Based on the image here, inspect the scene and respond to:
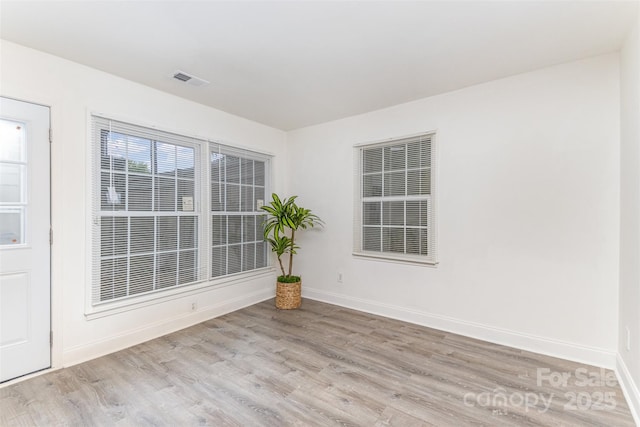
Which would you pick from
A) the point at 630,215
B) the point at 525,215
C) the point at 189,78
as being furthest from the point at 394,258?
the point at 189,78

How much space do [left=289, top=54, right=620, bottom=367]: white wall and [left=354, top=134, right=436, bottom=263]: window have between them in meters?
0.14

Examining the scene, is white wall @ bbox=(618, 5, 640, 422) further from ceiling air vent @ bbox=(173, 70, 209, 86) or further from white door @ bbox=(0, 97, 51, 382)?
white door @ bbox=(0, 97, 51, 382)

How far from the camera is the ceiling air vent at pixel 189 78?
2830 mm

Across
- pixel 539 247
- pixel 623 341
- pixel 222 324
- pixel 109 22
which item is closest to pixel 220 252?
pixel 222 324

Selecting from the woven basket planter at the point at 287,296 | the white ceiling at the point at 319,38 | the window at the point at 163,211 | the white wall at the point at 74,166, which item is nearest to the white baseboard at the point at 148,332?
the white wall at the point at 74,166

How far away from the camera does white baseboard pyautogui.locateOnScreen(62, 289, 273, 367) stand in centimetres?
264

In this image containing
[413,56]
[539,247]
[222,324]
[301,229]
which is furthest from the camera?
[301,229]

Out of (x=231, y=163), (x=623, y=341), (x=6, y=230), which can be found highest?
(x=231, y=163)

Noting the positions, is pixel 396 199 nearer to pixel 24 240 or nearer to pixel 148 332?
pixel 148 332

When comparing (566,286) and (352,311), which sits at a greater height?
(566,286)

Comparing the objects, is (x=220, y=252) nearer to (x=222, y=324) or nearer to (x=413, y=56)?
(x=222, y=324)

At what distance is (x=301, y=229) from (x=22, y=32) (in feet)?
11.5

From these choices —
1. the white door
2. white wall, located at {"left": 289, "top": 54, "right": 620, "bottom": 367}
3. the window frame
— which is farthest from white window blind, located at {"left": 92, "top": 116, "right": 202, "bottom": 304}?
white wall, located at {"left": 289, "top": 54, "right": 620, "bottom": 367}

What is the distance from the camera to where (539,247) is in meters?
2.78
